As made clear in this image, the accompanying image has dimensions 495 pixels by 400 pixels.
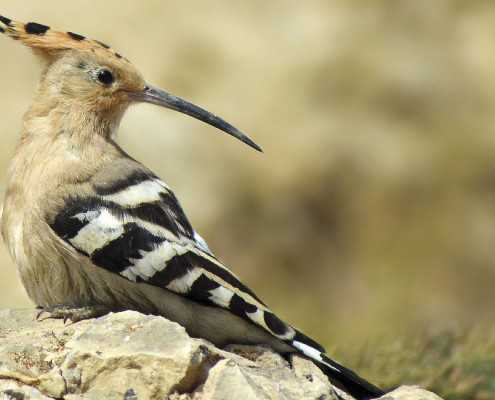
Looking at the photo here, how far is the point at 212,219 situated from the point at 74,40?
128 inches

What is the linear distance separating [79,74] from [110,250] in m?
0.84

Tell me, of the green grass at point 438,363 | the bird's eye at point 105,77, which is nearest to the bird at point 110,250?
the bird's eye at point 105,77

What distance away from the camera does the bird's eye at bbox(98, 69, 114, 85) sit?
3.28 m

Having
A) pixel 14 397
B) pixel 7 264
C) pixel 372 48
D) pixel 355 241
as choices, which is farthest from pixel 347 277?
pixel 14 397

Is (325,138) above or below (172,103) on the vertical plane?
below

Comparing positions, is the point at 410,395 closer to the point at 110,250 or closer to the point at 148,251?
the point at 148,251

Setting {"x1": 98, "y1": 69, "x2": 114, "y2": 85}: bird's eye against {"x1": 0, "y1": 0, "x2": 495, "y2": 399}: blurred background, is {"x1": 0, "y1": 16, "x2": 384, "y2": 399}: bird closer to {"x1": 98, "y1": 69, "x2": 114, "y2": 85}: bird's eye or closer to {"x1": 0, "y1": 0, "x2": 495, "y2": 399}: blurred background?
{"x1": 98, "y1": 69, "x2": 114, "y2": 85}: bird's eye

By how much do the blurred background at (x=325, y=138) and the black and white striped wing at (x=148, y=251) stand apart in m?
3.07

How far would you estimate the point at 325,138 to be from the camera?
689 cm

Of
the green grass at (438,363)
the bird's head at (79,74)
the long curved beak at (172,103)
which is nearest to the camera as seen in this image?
the bird's head at (79,74)

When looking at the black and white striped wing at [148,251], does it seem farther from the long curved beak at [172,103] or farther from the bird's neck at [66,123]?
the long curved beak at [172,103]

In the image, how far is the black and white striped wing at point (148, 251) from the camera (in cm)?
278

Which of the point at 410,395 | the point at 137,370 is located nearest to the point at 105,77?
the point at 137,370

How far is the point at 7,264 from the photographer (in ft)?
20.4
